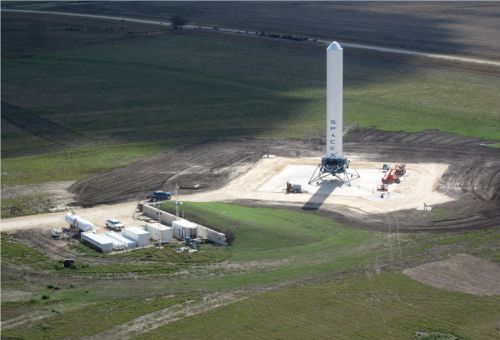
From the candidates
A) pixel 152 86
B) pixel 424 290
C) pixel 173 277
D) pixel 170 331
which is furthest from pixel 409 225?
pixel 152 86

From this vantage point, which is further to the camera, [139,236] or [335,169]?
[335,169]

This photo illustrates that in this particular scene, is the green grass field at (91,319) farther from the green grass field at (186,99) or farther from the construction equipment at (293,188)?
the green grass field at (186,99)

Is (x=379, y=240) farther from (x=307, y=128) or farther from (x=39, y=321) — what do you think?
(x=307, y=128)

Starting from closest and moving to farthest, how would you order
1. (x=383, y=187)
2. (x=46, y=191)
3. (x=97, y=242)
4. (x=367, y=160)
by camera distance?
(x=97, y=242), (x=383, y=187), (x=46, y=191), (x=367, y=160)

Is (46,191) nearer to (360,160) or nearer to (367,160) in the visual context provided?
(360,160)

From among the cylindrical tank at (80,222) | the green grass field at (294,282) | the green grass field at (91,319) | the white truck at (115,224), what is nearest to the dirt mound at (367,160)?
the green grass field at (294,282)

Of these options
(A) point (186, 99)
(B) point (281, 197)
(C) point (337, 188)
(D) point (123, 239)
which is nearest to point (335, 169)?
(C) point (337, 188)
